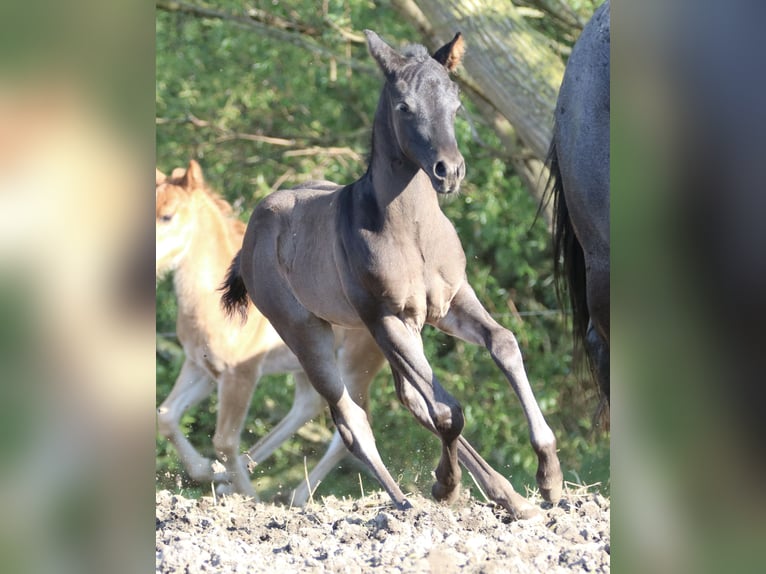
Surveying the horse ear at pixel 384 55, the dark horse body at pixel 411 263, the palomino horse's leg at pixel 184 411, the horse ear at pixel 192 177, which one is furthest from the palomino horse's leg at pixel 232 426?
the horse ear at pixel 384 55

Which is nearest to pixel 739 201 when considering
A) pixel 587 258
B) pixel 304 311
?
pixel 587 258

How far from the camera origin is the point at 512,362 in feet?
11.8

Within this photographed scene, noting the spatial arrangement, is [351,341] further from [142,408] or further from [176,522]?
[142,408]

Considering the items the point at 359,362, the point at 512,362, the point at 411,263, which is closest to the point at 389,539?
the point at 512,362

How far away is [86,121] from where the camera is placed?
5.82ft

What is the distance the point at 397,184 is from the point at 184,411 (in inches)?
124

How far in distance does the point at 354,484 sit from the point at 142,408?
225 inches

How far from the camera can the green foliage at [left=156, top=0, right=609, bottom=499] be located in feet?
23.7

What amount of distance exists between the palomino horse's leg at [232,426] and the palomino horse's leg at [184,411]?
13 cm

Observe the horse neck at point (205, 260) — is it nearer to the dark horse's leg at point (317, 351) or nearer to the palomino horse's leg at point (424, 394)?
the dark horse's leg at point (317, 351)

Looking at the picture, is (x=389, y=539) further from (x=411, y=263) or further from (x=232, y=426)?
(x=232, y=426)

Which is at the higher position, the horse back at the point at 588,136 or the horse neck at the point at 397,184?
the horse back at the point at 588,136

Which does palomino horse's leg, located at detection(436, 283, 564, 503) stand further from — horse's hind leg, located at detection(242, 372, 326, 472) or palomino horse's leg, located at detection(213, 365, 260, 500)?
horse's hind leg, located at detection(242, 372, 326, 472)

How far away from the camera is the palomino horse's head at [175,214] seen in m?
5.93
